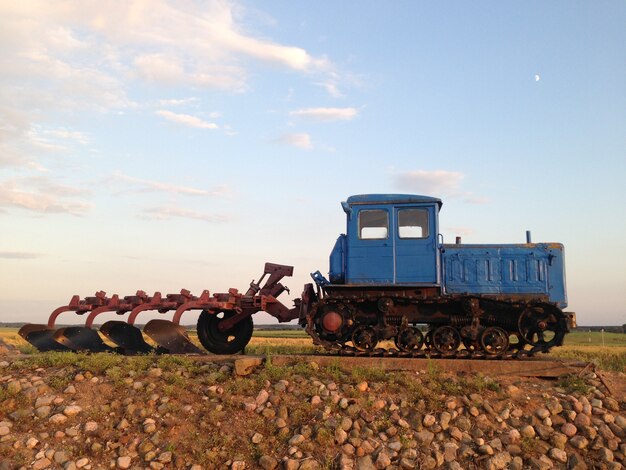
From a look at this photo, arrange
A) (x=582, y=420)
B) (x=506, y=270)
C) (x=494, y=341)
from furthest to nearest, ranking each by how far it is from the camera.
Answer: (x=506, y=270) < (x=494, y=341) < (x=582, y=420)

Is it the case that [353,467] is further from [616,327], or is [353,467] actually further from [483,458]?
[616,327]

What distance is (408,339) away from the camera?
1191 centimetres

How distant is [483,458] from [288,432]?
10.2 feet

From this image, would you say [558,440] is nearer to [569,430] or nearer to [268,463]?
[569,430]

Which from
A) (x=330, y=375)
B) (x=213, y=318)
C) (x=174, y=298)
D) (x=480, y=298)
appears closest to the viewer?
(x=330, y=375)

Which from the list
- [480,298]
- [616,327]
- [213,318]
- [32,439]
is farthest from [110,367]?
[616,327]

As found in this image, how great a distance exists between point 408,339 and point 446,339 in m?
0.82

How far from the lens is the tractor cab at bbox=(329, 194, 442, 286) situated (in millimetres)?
12172

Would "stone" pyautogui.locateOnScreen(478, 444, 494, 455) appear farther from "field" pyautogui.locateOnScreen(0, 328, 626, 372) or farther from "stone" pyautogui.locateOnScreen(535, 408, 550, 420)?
"field" pyautogui.locateOnScreen(0, 328, 626, 372)

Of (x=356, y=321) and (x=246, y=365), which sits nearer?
(x=246, y=365)

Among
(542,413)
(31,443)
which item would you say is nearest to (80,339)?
(31,443)

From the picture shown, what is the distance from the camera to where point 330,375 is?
10438mm

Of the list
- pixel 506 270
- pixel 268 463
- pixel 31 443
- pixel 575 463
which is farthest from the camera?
pixel 506 270

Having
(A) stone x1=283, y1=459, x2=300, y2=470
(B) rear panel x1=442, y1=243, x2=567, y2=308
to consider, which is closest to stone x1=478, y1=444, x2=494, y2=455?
(A) stone x1=283, y1=459, x2=300, y2=470
